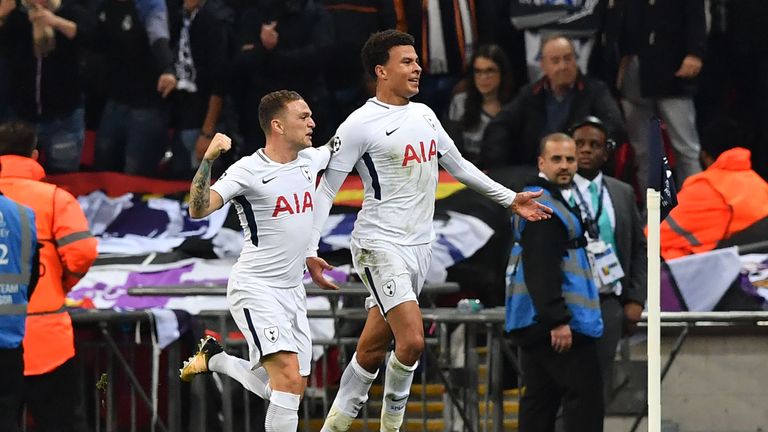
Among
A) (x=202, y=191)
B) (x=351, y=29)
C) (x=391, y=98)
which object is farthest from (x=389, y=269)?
(x=351, y=29)

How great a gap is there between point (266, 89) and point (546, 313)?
5.55 meters

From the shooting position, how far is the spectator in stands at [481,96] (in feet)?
51.0

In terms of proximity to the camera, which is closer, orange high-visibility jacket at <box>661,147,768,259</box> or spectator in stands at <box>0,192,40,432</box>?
spectator in stands at <box>0,192,40,432</box>

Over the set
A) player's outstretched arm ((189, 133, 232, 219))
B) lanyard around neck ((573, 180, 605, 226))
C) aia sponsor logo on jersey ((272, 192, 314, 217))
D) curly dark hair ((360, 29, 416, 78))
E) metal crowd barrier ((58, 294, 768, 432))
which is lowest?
metal crowd barrier ((58, 294, 768, 432))

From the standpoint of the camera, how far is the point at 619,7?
1596 cm

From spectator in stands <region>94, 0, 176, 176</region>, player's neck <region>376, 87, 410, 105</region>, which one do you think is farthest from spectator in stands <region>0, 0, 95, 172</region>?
player's neck <region>376, 87, 410, 105</region>

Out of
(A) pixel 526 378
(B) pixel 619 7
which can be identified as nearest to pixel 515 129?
(B) pixel 619 7

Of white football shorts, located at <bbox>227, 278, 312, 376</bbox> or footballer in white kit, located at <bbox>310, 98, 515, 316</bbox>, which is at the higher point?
footballer in white kit, located at <bbox>310, 98, 515, 316</bbox>

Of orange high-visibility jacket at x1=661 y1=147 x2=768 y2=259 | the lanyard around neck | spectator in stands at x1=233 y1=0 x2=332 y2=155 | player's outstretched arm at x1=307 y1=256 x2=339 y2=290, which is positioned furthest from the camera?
spectator in stands at x1=233 y1=0 x2=332 y2=155

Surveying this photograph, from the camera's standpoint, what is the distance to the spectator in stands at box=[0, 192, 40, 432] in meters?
11.0

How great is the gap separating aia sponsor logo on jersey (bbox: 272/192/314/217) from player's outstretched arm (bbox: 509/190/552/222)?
126 centimetres

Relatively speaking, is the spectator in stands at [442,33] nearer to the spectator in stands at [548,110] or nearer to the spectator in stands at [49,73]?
the spectator in stands at [548,110]

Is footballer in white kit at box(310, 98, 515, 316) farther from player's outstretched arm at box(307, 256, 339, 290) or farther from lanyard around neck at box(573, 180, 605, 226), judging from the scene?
lanyard around neck at box(573, 180, 605, 226)

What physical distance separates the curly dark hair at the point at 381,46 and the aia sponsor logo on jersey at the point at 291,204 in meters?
0.95
